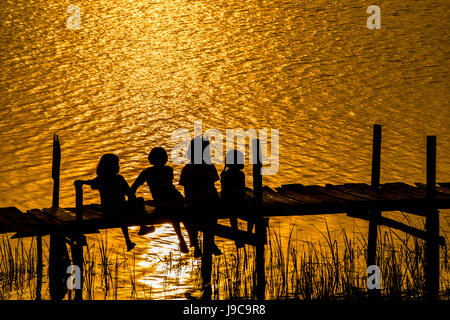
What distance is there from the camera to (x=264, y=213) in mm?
13688

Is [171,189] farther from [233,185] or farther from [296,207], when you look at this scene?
[296,207]

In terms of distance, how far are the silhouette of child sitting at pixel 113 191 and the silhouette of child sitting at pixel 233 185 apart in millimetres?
1446

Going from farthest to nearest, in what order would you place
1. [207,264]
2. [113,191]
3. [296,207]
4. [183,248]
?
[207,264] → [296,207] → [183,248] → [113,191]

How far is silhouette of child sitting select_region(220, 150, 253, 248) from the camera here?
43.9 ft

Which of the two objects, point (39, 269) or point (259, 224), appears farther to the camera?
point (39, 269)

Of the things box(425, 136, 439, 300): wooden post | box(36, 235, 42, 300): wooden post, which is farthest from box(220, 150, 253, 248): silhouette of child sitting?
box(36, 235, 42, 300): wooden post

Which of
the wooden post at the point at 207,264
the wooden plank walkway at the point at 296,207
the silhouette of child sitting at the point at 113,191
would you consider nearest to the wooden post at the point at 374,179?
the wooden plank walkway at the point at 296,207

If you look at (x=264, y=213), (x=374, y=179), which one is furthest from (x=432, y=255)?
(x=264, y=213)

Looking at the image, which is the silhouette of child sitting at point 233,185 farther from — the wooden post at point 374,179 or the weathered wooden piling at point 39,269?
the weathered wooden piling at point 39,269

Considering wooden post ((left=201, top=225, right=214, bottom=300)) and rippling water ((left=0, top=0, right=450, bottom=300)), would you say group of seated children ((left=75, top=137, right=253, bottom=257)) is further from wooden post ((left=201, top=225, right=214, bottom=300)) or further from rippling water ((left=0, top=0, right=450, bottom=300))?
rippling water ((left=0, top=0, right=450, bottom=300))

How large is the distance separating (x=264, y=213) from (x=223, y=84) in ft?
62.5

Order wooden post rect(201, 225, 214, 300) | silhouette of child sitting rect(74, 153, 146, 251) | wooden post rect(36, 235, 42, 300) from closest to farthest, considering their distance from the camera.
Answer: silhouette of child sitting rect(74, 153, 146, 251) < wooden post rect(201, 225, 214, 300) < wooden post rect(36, 235, 42, 300)

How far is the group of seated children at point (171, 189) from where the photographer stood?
1298cm

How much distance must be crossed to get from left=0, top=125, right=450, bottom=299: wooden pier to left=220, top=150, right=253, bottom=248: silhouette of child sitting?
0.40 feet
